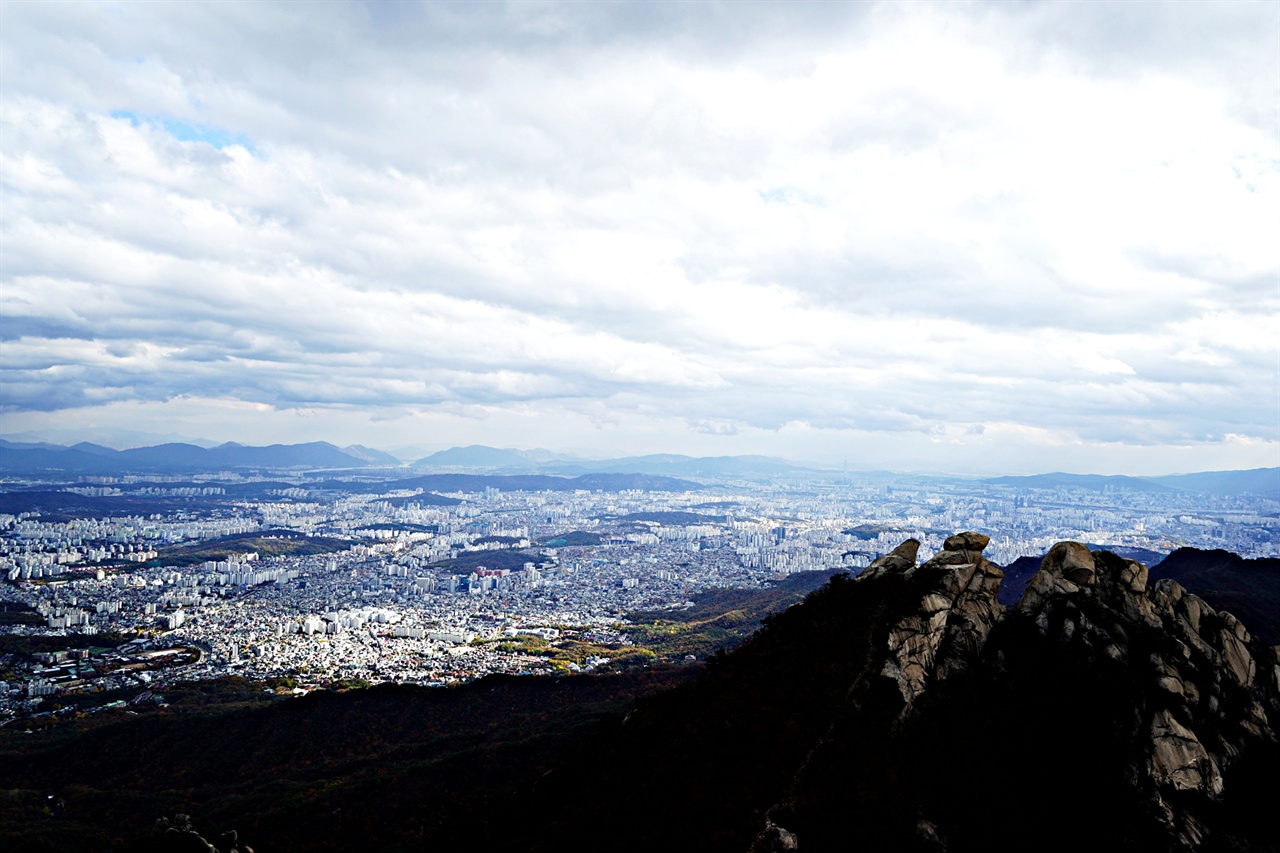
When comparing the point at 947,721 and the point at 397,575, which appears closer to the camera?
the point at 947,721

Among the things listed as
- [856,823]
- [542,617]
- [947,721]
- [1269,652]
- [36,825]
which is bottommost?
[542,617]

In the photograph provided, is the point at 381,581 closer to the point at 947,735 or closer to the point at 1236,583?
the point at 1236,583

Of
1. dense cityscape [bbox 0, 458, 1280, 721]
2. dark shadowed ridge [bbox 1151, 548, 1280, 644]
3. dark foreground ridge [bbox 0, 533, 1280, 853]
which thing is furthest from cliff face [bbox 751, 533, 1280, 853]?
dense cityscape [bbox 0, 458, 1280, 721]

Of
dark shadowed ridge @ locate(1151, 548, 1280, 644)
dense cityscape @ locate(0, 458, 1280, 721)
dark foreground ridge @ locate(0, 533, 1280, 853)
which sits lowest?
dense cityscape @ locate(0, 458, 1280, 721)

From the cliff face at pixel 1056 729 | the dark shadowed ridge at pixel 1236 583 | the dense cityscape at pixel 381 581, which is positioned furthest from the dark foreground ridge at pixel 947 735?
the dense cityscape at pixel 381 581

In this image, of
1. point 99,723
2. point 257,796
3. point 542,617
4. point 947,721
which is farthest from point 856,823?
point 542,617

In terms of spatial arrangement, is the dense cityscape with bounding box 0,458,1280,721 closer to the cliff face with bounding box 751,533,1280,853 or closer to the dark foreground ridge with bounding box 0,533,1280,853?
the dark foreground ridge with bounding box 0,533,1280,853

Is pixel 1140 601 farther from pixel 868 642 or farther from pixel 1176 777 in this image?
pixel 868 642
